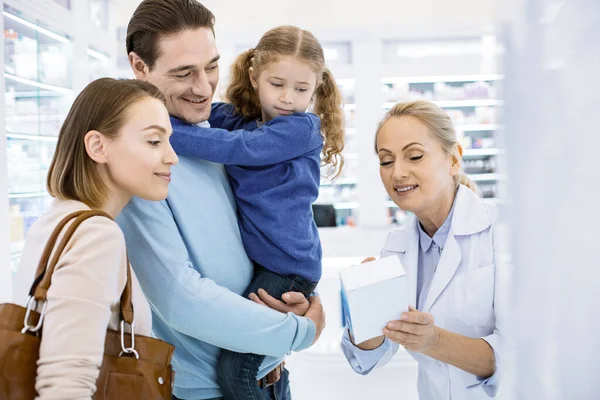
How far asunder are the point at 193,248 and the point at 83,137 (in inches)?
13.2

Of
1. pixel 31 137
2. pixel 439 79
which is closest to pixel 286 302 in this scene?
pixel 31 137

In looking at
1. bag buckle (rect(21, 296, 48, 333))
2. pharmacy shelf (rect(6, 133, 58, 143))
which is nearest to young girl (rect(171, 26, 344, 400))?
bag buckle (rect(21, 296, 48, 333))

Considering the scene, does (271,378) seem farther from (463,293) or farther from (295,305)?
(463,293)

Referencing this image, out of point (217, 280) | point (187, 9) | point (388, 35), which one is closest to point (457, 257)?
point (217, 280)

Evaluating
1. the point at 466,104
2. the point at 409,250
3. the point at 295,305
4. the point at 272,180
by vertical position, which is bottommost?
the point at 295,305

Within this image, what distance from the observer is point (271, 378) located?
1507mm

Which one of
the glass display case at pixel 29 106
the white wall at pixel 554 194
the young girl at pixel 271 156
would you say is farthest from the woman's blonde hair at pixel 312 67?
the glass display case at pixel 29 106

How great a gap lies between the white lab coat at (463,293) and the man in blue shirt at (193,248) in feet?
1.18

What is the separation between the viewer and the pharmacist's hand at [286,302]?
4.59 ft

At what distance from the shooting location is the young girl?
4.59 feet

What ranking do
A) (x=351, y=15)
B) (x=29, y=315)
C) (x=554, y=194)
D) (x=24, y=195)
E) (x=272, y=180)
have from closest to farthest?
1. (x=554, y=194)
2. (x=29, y=315)
3. (x=272, y=180)
4. (x=24, y=195)
5. (x=351, y=15)

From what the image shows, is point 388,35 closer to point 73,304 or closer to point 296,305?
point 296,305

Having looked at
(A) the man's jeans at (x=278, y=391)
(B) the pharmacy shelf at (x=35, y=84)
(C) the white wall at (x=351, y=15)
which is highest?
(C) the white wall at (x=351, y=15)

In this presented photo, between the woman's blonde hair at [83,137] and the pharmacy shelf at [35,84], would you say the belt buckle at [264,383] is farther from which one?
the pharmacy shelf at [35,84]
